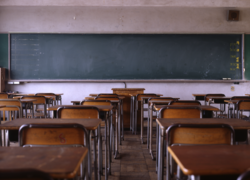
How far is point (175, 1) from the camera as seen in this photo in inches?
217

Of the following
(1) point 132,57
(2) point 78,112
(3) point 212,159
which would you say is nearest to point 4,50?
(1) point 132,57

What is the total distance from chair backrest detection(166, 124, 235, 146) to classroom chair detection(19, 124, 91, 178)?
514mm

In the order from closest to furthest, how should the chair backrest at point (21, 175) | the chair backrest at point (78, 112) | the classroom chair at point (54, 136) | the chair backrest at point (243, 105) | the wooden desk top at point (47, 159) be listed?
the chair backrest at point (21, 175), the wooden desk top at point (47, 159), the classroom chair at point (54, 136), the chair backrest at point (78, 112), the chair backrest at point (243, 105)

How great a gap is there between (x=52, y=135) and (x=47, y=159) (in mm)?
397

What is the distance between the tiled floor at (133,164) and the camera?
7.28 ft

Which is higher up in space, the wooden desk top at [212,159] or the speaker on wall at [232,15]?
the speaker on wall at [232,15]

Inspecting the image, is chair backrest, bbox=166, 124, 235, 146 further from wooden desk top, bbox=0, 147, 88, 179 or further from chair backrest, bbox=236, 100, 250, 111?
chair backrest, bbox=236, 100, 250, 111

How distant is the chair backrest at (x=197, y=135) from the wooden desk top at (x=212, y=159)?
210mm

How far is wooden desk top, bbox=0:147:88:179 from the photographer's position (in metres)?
0.68

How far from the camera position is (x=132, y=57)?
602cm

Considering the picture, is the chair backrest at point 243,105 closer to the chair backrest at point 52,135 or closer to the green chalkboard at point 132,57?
the chair backrest at point 52,135

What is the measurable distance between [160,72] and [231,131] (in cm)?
499

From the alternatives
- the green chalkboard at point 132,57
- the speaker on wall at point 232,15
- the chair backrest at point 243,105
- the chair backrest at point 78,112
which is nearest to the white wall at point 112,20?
the speaker on wall at point 232,15

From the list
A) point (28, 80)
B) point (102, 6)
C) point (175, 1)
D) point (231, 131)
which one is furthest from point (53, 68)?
point (231, 131)
